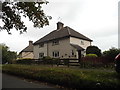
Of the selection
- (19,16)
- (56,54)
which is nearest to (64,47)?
(56,54)

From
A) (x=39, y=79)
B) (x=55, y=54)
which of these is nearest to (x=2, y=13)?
(x=39, y=79)

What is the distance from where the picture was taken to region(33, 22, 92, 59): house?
34.2 meters

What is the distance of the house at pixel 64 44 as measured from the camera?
3417 cm

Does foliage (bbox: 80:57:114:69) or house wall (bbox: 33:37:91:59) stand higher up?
house wall (bbox: 33:37:91:59)

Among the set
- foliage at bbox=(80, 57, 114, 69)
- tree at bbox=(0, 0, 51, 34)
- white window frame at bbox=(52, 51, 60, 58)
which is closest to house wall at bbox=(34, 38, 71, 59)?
white window frame at bbox=(52, 51, 60, 58)

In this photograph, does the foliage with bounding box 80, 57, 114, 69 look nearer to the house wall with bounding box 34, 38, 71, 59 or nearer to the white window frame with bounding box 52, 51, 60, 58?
the house wall with bounding box 34, 38, 71, 59

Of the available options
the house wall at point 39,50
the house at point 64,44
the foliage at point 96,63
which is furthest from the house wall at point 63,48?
the foliage at point 96,63

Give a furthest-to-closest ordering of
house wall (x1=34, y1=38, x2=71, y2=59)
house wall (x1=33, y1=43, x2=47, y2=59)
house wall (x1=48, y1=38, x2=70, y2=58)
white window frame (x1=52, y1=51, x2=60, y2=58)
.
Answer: house wall (x1=33, y1=43, x2=47, y2=59) < white window frame (x1=52, y1=51, x2=60, y2=58) < house wall (x1=34, y1=38, x2=71, y2=59) < house wall (x1=48, y1=38, x2=70, y2=58)

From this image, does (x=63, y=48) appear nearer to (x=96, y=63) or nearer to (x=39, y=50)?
(x=39, y=50)

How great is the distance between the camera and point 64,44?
119 feet

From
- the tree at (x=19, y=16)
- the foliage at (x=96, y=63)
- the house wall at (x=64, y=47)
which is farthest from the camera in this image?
the house wall at (x=64, y=47)

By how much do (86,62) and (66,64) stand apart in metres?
3.41

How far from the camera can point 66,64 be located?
74.8 ft

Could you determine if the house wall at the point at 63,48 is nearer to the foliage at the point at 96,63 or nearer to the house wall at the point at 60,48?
the house wall at the point at 60,48
